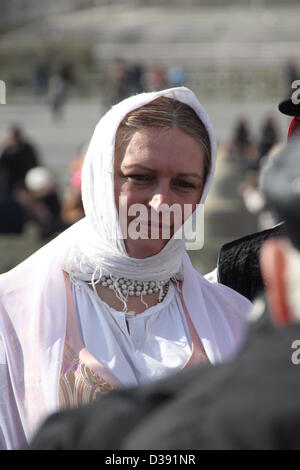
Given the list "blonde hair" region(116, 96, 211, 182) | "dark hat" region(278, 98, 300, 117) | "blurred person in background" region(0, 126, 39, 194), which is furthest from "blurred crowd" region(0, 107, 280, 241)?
"blonde hair" region(116, 96, 211, 182)

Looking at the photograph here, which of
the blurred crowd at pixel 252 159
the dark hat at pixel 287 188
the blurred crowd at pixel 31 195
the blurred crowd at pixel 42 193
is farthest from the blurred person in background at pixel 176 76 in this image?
the dark hat at pixel 287 188

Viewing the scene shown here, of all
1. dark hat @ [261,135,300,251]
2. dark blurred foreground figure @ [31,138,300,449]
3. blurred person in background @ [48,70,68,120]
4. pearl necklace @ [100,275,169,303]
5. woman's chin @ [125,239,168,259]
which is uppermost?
dark hat @ [261,135,300,251]

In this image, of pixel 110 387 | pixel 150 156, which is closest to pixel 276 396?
pixel 110 387

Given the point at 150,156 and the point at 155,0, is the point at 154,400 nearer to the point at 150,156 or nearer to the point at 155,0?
the point at 150,156

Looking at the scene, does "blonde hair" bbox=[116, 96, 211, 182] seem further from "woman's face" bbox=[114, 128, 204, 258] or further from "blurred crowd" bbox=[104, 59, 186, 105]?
"blurred crowd" bbox=[104, 59, 186, 105]

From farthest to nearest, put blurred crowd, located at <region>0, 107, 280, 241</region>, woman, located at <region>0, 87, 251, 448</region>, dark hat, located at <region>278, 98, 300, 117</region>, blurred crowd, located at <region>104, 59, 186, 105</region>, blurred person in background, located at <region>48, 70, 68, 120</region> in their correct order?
1. blurred person in background, located at <region>48, 70, 68, 120</region>
2. blurred crowd, located at <region>104, 59, 186, 105</region>
3. blurred crowd, located at <region>0, 107, 280, 241</region>
4. dark hat, located at <region>278, 98, 300, 117</region>
5. woman, located at <region>0, 87, 251, 448</region>

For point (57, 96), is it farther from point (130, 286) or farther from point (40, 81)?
point (130, 286)

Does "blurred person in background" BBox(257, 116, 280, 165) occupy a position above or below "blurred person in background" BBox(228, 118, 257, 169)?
above

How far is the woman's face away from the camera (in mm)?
3637

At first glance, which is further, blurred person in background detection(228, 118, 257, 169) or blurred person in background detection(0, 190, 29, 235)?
blurred person in background detection(228, 118, 257, 169)

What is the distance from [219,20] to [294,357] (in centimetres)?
4319

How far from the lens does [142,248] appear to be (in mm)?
3652

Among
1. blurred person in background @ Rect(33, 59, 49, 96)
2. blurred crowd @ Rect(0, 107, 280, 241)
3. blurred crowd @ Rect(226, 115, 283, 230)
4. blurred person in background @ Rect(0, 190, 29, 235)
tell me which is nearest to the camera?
blurred crowd @ Rect(0, 107, 280, 241)

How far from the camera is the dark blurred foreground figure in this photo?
1880mm
